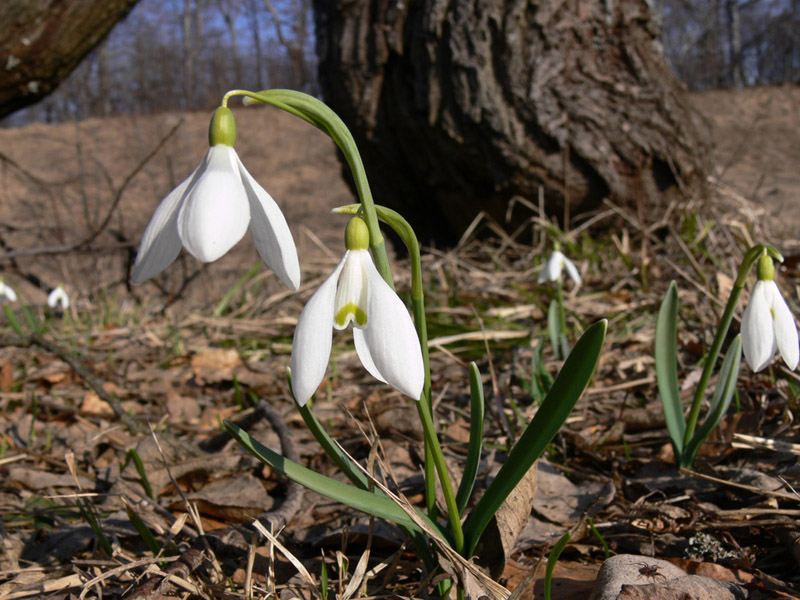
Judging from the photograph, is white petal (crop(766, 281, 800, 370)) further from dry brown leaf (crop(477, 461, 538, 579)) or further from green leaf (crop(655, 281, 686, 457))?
dry brown leaf (crop(477, 461, 538, 579))

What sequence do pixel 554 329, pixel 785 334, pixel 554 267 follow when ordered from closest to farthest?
pixel 785 334
pixel 554 329
pixel 554 267

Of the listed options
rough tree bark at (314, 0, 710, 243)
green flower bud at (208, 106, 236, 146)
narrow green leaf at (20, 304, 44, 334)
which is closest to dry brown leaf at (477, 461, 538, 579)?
green flower bud at (208, 106, 236, 146)

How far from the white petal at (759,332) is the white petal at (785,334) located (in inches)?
0.5

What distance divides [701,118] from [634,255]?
1348 millimetres

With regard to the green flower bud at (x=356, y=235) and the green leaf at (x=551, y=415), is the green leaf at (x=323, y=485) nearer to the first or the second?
the green leaf at (x=551, y=415)

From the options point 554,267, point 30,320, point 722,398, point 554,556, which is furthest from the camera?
point 30,320

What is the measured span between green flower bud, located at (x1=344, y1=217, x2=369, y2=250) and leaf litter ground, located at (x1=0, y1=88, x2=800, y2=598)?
1.23 ft

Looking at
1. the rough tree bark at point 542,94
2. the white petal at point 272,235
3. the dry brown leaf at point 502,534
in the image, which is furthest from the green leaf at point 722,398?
the rough tree bark at point 542,94

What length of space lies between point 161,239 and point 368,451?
93cm

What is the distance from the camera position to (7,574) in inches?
40.6

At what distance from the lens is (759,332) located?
3.43 ft

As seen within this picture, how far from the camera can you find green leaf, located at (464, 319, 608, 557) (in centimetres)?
74

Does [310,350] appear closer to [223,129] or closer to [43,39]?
[223,129]

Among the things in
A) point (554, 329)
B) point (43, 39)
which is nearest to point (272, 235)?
point (554, 329)
